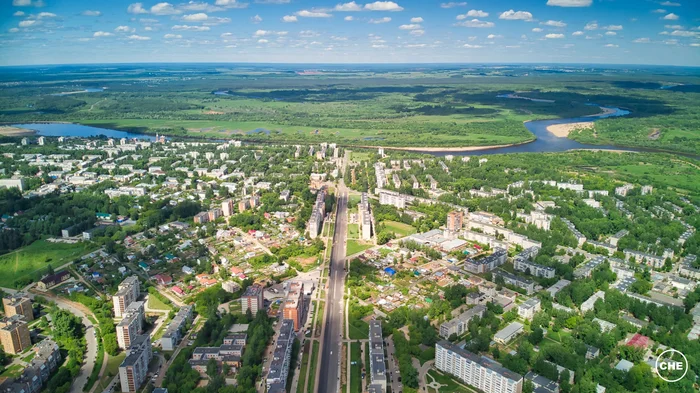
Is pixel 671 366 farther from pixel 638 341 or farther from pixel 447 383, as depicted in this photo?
pixel 447 383

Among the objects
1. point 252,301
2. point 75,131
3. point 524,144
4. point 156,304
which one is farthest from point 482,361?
point 75,131

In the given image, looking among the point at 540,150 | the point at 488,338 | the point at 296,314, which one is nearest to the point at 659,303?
the point at 488,338

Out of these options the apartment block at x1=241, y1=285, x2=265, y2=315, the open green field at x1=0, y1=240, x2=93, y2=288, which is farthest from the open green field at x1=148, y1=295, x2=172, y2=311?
the open green field at x1=0, y1=240, x2=93, y2=288

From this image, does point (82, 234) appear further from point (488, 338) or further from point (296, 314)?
point (488, 338)

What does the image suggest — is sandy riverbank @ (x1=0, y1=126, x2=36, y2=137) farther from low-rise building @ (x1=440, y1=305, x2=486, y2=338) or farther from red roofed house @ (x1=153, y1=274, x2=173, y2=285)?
low-rise building @ (x1=440, y1=305, x2=486, y2=338)

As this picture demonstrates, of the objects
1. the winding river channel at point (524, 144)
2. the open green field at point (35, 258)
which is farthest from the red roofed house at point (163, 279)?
the winding river channel at point (524, 144)

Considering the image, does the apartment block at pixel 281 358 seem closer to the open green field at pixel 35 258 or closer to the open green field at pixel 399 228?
the open green field at pixel 399 228

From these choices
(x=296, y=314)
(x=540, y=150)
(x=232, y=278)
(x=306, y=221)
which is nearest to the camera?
(x=296, y=314)
